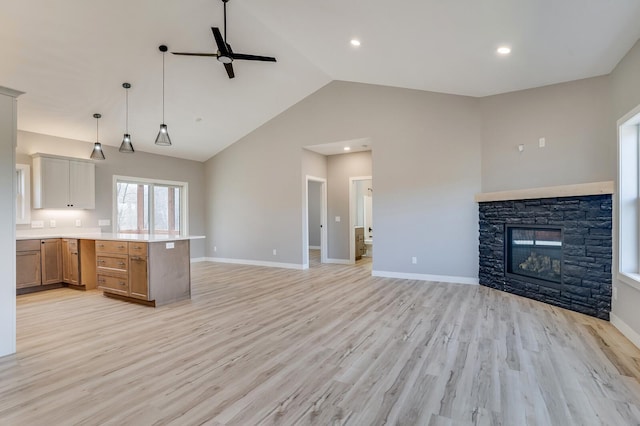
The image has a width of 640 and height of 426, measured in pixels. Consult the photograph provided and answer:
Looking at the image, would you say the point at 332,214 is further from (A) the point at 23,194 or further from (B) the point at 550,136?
(A) the point at 23,194

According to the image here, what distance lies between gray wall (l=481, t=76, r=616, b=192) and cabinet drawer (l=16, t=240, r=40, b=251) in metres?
7.46

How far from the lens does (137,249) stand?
4434 mm

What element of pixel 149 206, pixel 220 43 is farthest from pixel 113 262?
pixel 220 43

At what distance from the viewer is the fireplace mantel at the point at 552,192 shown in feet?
11.9

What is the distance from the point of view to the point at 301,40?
15.8 feet

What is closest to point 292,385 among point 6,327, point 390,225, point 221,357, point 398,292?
point 221,357

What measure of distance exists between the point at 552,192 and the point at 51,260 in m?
7.78

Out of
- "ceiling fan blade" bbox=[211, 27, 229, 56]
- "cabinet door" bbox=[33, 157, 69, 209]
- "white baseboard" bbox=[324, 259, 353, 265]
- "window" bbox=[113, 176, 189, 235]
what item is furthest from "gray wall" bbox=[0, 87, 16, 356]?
"white baseboard" bbox=[324, 259, 353, 265]

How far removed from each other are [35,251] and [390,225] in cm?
609

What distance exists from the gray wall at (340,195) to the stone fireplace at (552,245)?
320cm

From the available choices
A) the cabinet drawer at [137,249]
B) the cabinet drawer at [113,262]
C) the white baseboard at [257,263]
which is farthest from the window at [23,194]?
the white baseboard at [257,263]

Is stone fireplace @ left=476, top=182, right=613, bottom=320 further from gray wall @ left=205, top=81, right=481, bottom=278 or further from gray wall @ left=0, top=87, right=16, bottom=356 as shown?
gray wall @ left=0, top=87, right=16, bottom=356

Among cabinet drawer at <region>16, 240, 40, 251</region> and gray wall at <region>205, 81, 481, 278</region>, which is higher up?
gray wall at <region>205, 81, 481, 278</region>

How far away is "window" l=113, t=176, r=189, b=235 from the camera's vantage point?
7.21 metres
